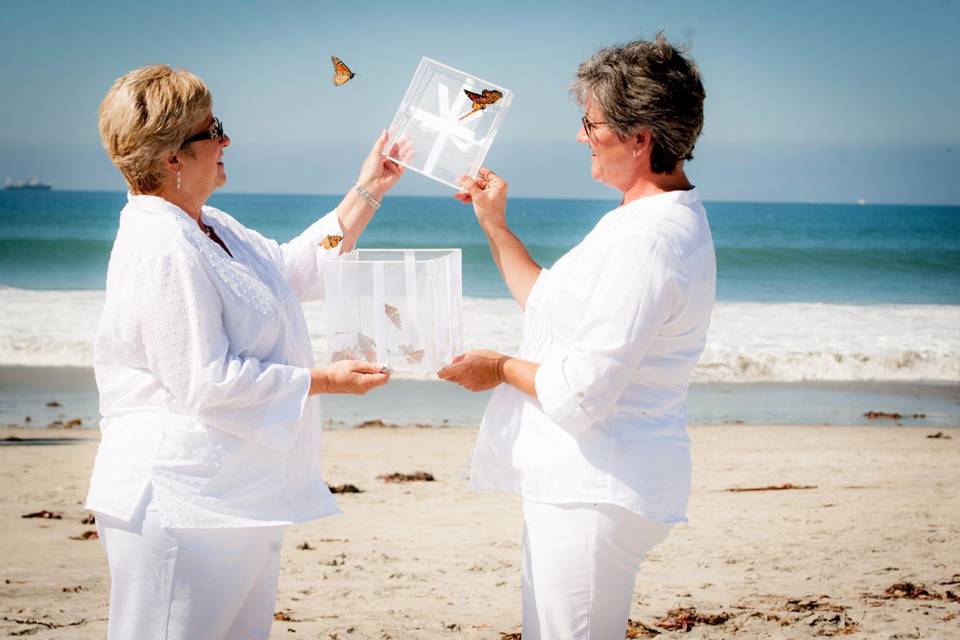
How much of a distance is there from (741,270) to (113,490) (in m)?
26.7

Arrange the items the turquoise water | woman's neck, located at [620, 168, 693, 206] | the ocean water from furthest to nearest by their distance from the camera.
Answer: the turquoise water
the ocean water
woman's neck, located at [620, 168, 693, 206]

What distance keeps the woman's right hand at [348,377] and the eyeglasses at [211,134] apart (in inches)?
24.1

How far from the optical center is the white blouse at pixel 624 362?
241cm

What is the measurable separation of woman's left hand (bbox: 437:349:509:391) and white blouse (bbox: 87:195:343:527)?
41cm

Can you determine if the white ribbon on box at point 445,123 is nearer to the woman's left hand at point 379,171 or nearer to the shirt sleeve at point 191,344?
the woman's left hand at point 379,171

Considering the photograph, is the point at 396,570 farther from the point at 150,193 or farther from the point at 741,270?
the point at 741,270

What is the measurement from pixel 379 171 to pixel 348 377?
90 cm

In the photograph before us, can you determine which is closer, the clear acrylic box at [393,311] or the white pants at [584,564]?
the white pants at [584,564]

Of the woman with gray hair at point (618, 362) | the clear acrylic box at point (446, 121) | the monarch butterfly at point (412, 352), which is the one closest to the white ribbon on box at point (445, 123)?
the clear acrylic box at point (446, 121)

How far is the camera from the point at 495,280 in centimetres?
2250

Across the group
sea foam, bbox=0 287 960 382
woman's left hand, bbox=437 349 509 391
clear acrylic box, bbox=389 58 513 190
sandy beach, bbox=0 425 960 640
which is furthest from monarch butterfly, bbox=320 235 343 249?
sea foam, bbox=0 287 960 382

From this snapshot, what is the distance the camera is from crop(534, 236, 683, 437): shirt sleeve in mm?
2393

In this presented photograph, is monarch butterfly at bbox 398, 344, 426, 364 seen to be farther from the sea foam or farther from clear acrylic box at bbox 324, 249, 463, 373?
the sea foam

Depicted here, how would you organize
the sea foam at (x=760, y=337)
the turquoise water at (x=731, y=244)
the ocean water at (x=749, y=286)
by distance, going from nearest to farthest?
the sea foam at (x=760, y=337) → the ocean water at (x=749, y=286) → the turquoise water at (x=731, y=244)
